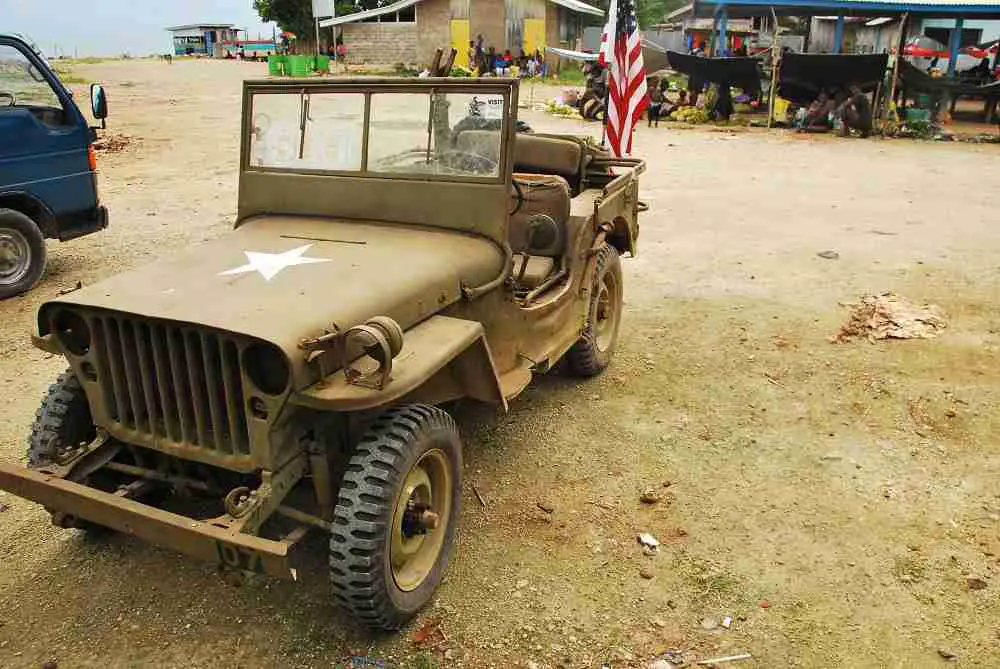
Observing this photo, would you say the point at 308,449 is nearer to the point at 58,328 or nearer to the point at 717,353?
the point at 58,328

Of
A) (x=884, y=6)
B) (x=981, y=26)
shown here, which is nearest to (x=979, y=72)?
(x=884, y=6)

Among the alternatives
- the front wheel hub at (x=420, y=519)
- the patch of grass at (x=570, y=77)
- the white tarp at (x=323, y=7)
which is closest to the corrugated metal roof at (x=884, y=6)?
the patch of grass at (x=570, y=77)

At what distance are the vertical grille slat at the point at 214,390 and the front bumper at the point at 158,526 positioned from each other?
0.29 m

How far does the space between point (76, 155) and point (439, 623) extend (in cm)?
594

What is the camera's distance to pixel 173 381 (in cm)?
279

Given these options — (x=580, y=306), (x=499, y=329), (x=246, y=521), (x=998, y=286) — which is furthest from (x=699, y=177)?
(x=246, y=521)

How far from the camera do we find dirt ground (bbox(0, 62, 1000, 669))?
117 inches

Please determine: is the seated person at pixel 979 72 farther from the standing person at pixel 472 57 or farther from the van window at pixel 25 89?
the van window at pixel 25 89

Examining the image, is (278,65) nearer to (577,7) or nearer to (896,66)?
(577,7)

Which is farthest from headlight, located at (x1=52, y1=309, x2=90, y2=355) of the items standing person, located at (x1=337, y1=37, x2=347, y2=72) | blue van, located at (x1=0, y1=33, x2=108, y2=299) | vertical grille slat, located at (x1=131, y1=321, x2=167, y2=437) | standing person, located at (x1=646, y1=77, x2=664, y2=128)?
standing person, located at (x1=337, y1=37, x2=347, y2=72)

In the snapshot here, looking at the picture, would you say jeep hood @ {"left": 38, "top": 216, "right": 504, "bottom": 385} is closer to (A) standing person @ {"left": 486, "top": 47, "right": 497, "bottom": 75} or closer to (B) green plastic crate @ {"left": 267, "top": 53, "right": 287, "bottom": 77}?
(A) standing person @ {"left": 486, "top": 47, "right": 497, "bottom": 75}

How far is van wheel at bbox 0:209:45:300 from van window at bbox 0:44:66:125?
2.83ft

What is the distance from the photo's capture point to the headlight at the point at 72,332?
3.00m

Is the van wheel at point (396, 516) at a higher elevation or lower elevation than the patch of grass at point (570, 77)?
lower
